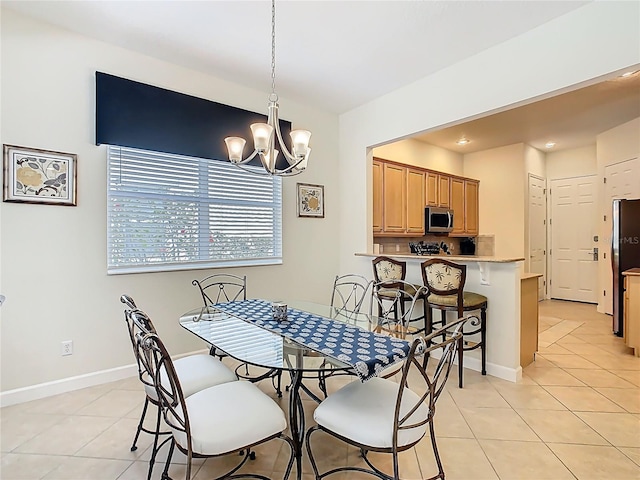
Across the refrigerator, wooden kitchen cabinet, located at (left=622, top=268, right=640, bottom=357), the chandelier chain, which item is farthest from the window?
the refrigerator

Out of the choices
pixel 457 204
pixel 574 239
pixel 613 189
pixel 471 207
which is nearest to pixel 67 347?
pixel 457 204

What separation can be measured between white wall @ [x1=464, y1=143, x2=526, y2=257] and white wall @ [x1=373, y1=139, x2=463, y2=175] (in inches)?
15.6

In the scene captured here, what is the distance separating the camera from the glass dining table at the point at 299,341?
158 cm

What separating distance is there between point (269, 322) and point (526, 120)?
454 centimetres

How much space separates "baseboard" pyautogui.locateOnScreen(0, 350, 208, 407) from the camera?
2.56 m

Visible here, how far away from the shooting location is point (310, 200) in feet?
14.0

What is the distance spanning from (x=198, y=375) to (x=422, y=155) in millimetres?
4991

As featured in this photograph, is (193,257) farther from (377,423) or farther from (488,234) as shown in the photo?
(488,234)

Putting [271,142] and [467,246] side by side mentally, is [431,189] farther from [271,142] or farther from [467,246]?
[271,142]

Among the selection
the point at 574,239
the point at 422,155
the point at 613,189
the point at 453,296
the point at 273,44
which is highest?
the point at 273,44

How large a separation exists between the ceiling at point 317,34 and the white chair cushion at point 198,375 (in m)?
2.41

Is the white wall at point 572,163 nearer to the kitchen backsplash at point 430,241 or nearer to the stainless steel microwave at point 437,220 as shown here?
the kitchen backsplash at point 430,241

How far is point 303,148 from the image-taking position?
231 centimetres

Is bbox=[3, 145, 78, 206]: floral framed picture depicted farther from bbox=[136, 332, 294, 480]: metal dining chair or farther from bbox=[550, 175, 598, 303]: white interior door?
bbox=[550, 175, 598, 303]: white interior door
